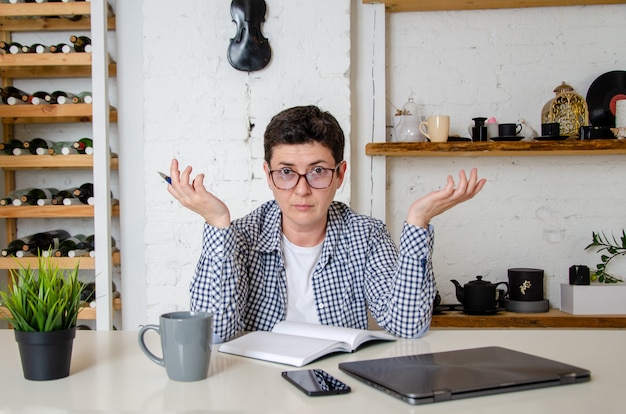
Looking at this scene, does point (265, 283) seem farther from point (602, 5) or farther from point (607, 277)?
point (602, 5)

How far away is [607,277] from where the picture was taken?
3049 millimetres

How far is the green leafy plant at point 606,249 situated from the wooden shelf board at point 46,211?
2.40 metres

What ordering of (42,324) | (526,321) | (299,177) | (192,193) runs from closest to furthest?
(42,324) → (192,193) → (299,177) → (526,321)

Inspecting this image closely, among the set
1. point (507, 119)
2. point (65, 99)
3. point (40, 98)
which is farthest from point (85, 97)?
point (507, 119)

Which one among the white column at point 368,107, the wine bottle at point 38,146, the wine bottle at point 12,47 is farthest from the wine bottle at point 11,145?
the white column at point 368,107

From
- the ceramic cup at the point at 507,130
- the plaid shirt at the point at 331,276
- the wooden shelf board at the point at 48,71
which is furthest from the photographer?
the wooden shelf board at the point at 48,71

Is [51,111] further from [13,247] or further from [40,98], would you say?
[13,247]

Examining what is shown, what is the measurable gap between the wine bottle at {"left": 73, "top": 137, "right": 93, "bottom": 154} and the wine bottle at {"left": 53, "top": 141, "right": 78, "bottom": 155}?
0.07ft

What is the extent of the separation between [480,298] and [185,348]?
2.03 metres

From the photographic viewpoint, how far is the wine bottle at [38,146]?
3.08 m

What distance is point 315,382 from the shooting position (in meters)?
1.06

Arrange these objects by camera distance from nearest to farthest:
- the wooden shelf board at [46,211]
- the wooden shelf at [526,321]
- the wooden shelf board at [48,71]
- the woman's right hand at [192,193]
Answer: the woman's right hand at [192,193] → the wooden shelf at [526,321] → the wooden shelf board at [46,211] → the wooden shelf board at [48,71]

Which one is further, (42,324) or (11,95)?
(11,95)

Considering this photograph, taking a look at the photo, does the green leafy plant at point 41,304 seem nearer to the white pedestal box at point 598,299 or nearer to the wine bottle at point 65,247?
the wine bottle at point 65,247
